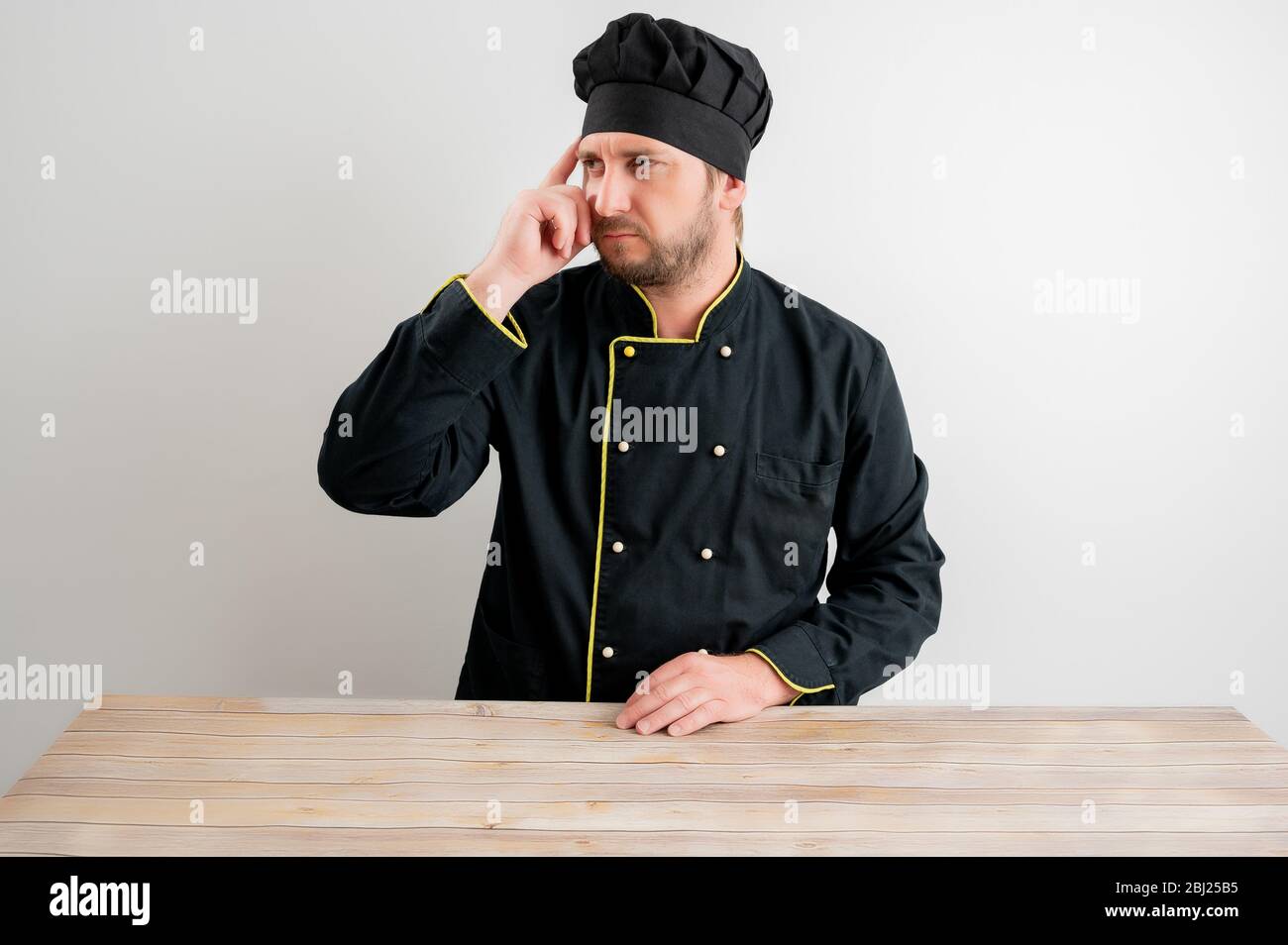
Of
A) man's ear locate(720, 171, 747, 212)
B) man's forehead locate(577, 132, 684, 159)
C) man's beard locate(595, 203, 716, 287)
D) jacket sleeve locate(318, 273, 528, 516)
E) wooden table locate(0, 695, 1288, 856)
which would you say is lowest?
wooden table locate(0, 695, 1288, 856)

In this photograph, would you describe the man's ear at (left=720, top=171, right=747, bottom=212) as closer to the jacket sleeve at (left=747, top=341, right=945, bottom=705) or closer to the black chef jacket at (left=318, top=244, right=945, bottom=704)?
the black chef jacket at (left=318, top=244, right=945, bottom=704)

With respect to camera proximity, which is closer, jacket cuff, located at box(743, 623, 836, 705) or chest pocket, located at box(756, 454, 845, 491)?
jacket cuff, located at box(743, 623, 836, 705)

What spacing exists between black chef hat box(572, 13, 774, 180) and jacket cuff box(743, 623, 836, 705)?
792 millimetres

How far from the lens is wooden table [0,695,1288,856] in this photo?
1.28 metres

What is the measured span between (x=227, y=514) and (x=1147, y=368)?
6.78 feet

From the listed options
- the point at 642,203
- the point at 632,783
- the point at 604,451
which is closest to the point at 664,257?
the point at 642,203

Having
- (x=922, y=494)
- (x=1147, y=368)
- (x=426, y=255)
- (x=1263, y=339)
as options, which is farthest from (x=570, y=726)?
(x=1263, y=339)

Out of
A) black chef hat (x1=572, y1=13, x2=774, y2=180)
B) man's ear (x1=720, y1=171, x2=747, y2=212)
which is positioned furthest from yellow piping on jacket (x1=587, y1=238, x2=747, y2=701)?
black chef hat (x1=572, y1=13, x2=774, y2=180)

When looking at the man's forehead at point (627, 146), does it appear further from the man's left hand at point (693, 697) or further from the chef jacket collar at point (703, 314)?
the man's left hand at point (693, 697)

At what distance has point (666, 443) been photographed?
1964 millimetres

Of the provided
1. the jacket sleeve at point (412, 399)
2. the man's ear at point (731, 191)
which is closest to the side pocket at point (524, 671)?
the jacket sleeve at point (412, 399)

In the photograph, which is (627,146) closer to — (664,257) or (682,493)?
(664,257)

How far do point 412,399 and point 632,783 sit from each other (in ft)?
2.23

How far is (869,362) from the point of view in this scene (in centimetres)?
206
